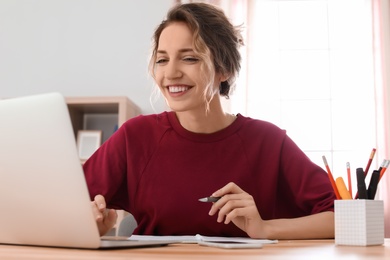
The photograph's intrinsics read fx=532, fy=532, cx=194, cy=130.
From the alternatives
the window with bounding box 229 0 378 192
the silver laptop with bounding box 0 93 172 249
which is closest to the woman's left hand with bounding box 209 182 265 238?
the silver laptop with bounding box 0 93 172 249

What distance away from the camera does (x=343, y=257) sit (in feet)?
2.56

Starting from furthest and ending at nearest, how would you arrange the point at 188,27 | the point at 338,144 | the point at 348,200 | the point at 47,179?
1. the point at 338,144
2. the point at 188,27
3. the point at 348,200
4. the point at 47,179

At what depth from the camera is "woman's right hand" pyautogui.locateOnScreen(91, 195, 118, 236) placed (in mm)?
1193

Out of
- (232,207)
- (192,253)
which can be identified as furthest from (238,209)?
(192,253)

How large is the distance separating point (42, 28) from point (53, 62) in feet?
0.85

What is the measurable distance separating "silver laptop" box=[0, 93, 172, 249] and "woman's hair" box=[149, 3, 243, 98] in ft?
2.52

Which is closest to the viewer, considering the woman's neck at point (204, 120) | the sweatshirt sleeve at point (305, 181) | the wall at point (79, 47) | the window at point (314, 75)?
the sweatshirt sleeve at point (305, 181)

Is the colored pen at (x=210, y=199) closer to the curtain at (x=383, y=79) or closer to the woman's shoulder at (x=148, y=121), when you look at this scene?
the woman's shoulder at (x=148, y=121)

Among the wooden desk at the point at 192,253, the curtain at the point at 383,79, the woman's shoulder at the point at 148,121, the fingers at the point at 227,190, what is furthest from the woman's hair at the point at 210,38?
the curtain at the point at 383,79

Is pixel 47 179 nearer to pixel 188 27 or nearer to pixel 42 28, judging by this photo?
pixel 188 27

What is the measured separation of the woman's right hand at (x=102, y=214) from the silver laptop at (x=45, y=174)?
1.19 ft

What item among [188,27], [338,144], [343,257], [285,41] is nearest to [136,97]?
[285,41]

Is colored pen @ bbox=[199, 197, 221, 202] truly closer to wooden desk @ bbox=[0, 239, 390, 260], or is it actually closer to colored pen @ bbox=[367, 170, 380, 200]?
wooden desk @ bbox=[0, 239, 390, 260]

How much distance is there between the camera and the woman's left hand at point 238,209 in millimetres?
1138
